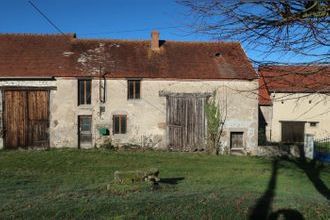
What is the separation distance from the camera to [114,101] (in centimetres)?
2659

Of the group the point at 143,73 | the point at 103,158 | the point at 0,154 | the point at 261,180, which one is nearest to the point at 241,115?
the point at 143,73

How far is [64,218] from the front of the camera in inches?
339

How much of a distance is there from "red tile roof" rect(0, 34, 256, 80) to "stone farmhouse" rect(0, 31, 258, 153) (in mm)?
60

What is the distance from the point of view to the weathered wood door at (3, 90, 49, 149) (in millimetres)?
25594

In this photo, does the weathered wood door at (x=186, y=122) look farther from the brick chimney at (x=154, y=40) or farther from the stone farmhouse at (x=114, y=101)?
the brick chimney at (x=154, y=40)

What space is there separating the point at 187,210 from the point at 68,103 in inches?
704

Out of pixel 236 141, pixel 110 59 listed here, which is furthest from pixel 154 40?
pixel 236 141

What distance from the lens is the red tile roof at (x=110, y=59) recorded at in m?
26.5

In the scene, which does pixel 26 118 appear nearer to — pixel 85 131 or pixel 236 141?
pixel 85 131

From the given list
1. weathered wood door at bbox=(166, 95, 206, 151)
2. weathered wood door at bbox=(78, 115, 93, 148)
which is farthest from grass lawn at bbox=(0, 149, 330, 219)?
weathered wood door at bbox=(166, 95, 206, 151)

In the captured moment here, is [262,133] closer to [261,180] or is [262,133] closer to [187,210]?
[261,180]

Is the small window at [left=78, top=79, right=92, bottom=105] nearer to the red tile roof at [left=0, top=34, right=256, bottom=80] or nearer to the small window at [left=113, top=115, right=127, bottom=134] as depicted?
the red tile roof at [left=0, top=34, right=256, bottom=80]

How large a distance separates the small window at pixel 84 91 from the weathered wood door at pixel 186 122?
4597 millimetres

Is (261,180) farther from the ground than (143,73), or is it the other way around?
(143,73)
